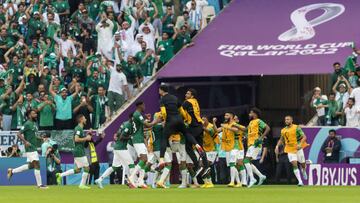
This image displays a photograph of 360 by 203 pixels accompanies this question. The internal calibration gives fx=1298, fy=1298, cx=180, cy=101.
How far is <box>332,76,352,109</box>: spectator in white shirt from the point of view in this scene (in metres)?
40.7

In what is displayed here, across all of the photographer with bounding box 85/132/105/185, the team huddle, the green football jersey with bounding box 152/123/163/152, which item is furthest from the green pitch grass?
the photographer with bounding box 85/132/105/185

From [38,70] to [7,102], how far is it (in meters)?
1.55

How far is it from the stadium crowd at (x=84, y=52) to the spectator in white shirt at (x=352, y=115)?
8.07 m

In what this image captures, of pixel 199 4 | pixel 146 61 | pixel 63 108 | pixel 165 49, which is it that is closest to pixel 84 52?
pixel 146 61

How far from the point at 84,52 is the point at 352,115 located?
11232mm

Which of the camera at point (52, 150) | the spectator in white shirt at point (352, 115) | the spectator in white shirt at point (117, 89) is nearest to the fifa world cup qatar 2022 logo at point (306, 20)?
the spectator in white shirt at point (352, 115)

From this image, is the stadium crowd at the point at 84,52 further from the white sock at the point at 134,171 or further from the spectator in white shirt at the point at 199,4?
the white sock at the point at 134,171

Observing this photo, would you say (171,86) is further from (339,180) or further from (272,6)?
(339,180)

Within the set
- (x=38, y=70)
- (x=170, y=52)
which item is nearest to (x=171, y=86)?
(x=170, y=52)

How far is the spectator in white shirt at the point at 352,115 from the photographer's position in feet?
132

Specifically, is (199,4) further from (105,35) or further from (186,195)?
(186,195)

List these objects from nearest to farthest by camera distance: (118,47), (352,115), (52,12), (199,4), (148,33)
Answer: (352,115)
(118,47)
(148,33)
(199,4)
(52,12)

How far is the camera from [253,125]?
3822 cm

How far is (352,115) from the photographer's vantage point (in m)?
40.4
